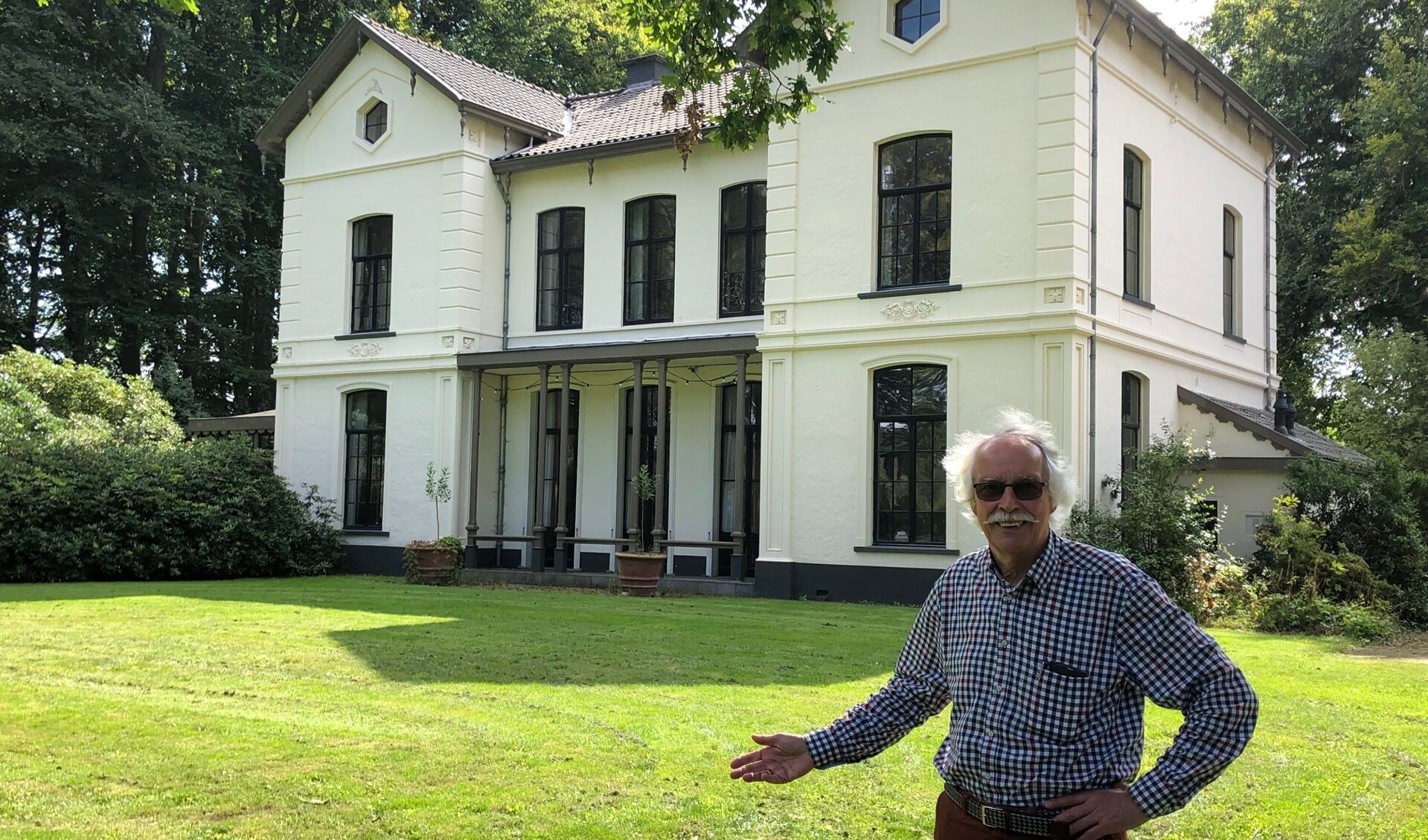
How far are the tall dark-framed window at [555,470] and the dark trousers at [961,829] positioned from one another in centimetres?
1808

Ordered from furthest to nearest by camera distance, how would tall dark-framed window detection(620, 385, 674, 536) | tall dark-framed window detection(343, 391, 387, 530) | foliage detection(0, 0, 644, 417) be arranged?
foliage detection(0, 0, 644, 417) → tall dark-framed window detection(343, 391, 387, 530) → tall dark-framed window detection(620, 385, 674, 536)

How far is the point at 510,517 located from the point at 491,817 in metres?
16.6

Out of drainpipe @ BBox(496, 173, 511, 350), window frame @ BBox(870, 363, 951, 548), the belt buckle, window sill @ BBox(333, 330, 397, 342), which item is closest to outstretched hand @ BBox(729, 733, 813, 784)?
the belt buckle

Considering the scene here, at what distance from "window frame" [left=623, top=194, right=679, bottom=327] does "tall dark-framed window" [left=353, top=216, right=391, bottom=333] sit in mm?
4593

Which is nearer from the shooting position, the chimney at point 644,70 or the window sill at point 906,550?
the window sill at point 906,550

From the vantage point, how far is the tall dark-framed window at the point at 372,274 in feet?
74.3

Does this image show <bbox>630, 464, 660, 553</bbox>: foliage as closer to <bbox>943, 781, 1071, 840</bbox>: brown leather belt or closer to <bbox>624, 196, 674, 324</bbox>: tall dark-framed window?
<bbox>624, 196, 674, 324</bbox>: tall dark-framed window

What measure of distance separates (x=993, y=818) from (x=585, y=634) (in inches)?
356

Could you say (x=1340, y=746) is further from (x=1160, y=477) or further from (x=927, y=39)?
(x=927, y=39)

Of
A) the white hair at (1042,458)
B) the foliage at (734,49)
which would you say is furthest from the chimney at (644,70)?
the white hair at (1042,458)

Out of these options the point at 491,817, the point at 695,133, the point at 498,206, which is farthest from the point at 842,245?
the point at 491,817

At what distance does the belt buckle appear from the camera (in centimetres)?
295

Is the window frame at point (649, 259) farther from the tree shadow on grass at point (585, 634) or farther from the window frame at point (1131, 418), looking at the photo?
the window frame at point (1131, 418)

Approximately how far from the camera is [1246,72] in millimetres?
27688
